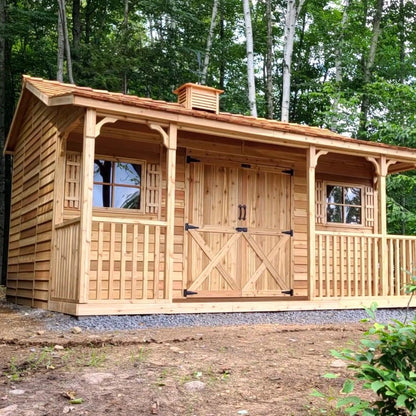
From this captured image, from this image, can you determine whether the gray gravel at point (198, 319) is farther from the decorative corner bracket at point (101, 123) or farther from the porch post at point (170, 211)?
the decorative corner bracket at point (101, 123)

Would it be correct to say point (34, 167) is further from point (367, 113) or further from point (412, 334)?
point (367, 113)

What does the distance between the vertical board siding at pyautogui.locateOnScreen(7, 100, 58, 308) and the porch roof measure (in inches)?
26.9

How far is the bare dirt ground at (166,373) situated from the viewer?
3.36 m

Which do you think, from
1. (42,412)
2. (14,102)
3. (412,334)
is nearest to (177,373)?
(42,412)

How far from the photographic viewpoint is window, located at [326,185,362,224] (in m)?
10.3

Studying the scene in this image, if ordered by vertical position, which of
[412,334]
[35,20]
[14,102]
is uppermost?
[35,20]

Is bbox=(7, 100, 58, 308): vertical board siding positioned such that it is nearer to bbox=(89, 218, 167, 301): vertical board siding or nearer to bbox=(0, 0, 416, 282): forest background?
bbox=(89, 218, 167, 301): vertical board siding

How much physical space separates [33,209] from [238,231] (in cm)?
368

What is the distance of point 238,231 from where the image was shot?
9.05 meters

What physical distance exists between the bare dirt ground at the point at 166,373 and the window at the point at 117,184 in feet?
8.84

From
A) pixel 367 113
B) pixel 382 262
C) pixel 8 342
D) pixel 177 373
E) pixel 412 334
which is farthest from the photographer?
pixel 367 113

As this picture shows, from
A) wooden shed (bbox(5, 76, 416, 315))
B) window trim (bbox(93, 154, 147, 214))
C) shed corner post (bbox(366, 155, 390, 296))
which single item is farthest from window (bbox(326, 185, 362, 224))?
window trim (bbox(93, 154, 147, 214))

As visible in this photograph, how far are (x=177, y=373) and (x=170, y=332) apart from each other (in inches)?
83.6

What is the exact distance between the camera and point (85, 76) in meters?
16.8
